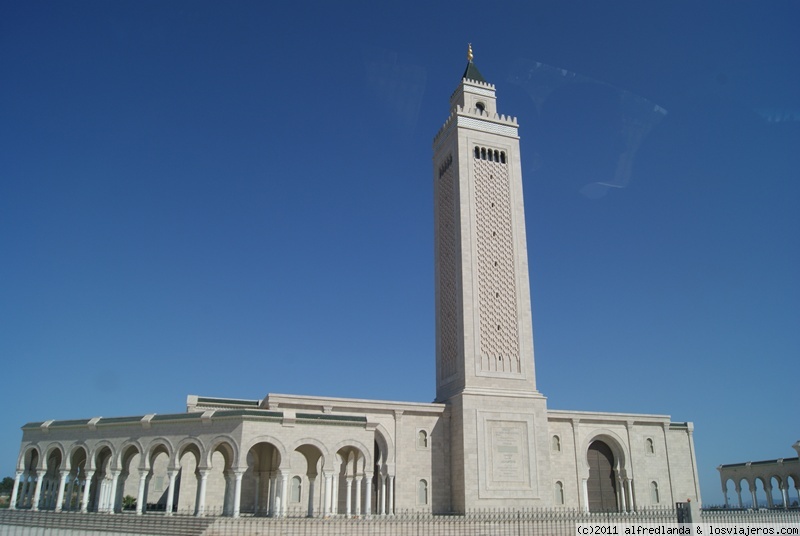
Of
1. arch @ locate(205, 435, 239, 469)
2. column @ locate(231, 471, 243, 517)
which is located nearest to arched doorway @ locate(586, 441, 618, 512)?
column @ locate(231, 471, 243, 517)

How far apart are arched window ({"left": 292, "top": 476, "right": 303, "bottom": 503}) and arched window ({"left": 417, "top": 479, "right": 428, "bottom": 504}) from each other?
4.77 meters

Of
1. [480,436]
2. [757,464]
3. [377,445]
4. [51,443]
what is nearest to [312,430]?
[377,445]

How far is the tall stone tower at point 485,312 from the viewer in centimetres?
2722

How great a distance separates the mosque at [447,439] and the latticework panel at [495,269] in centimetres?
6

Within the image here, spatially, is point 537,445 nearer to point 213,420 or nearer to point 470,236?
point 470,236

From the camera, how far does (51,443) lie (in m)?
24.9

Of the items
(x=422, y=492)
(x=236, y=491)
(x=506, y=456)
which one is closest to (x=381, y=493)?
(x=422, y=492)

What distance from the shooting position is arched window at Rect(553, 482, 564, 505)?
29.3m

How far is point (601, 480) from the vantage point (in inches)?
1230

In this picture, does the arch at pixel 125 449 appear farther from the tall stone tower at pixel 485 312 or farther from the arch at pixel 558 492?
the arch at pixel 558 492

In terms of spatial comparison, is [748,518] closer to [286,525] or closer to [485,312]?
[485,312]

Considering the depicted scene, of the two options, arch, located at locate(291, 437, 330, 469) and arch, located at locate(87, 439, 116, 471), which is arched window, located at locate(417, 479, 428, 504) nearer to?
arch, located at locate(291, 437, 330, 469)

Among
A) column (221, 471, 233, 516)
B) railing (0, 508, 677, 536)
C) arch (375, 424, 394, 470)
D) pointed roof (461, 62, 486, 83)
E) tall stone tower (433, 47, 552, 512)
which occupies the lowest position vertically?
railing (0, 508, 677, 536)

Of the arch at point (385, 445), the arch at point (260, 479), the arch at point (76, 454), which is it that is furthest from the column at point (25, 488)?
the arch at point (385, 445)
